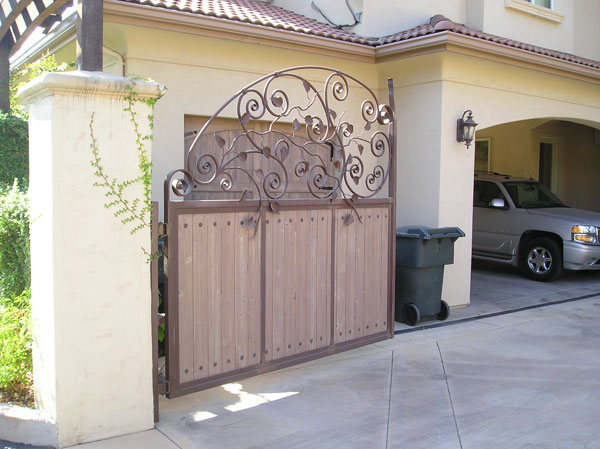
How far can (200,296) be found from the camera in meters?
4.79

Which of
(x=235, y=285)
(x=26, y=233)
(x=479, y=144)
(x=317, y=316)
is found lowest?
(x=317, y=316)

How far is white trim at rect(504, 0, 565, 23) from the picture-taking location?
9.98 metres

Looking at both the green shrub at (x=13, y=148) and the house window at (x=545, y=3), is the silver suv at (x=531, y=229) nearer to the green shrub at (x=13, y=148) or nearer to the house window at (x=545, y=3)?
the house window at (x=545, y=3)

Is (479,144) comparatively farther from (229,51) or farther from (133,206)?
(133,206)

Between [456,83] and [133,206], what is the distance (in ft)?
18.2

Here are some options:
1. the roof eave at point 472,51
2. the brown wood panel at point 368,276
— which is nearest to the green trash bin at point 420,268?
the brown wood panel at point 368,276

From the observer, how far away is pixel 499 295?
9539mm

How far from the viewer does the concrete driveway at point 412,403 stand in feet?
13.9

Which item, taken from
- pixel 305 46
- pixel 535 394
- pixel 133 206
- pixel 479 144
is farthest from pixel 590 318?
pixel 479 144

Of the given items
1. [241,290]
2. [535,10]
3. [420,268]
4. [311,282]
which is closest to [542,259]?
[535,10]

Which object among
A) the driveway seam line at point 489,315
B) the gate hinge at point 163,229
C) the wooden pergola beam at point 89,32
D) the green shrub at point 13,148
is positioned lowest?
the driveway seam line at point 489,315

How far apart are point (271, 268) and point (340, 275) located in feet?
2.94

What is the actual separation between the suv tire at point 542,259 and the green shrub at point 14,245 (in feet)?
28.6

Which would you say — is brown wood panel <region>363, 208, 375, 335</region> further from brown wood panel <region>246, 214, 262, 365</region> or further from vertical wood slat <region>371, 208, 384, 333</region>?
brown wood panel <region>246, 214, 262, 365</region>
